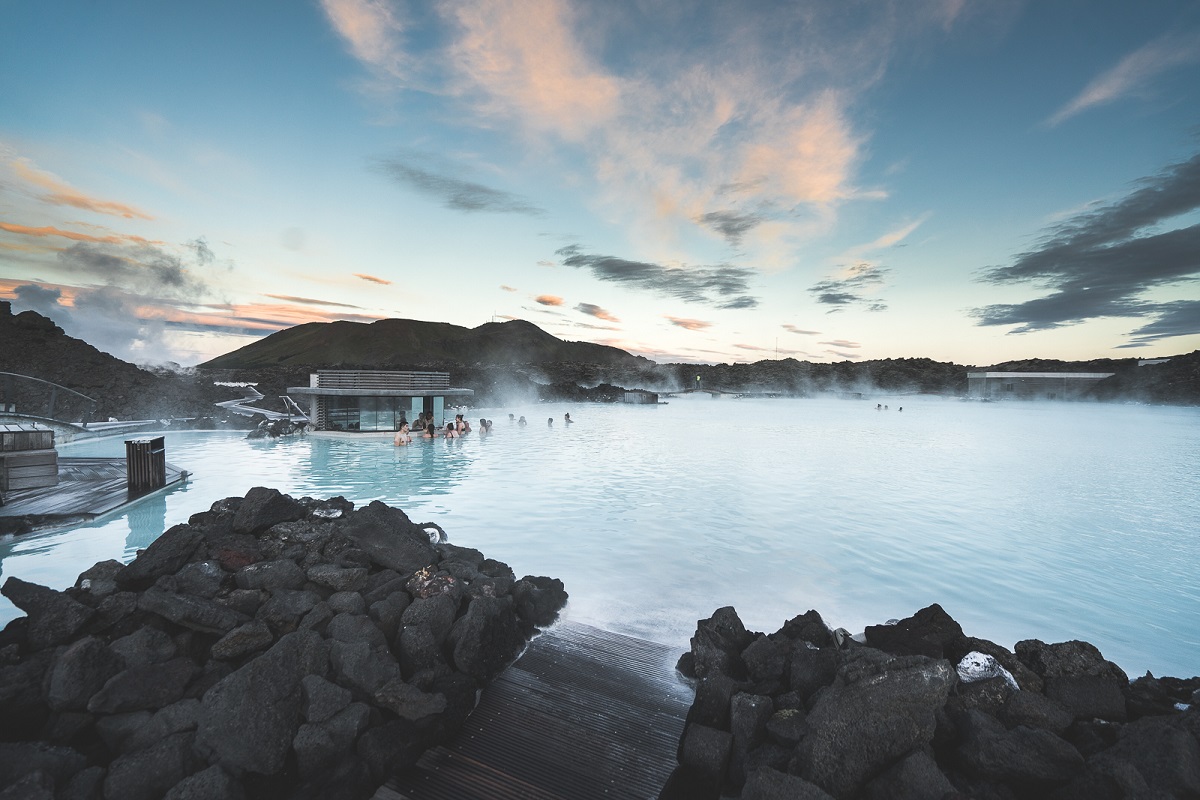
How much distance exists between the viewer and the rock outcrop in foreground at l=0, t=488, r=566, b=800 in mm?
3762

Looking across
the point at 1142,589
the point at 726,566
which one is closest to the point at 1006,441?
the point at 1142,589

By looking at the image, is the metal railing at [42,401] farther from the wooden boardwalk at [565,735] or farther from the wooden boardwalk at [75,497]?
the wooden boardwalk at [565,735]

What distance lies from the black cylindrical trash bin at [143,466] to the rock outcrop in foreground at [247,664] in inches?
362

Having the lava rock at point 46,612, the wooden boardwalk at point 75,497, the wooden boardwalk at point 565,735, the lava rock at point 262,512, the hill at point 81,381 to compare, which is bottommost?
the wooden boardwalk at point 565,735

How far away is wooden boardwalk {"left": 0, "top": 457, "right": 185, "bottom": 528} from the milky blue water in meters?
0.34

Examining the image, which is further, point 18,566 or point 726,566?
point 726,566

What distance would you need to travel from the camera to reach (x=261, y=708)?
404 centimetres

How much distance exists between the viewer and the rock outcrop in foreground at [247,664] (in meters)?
3.76

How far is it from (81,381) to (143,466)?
3543 cm

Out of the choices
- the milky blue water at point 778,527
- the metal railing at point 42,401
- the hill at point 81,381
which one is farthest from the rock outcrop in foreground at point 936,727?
the metal railing at point 42,401

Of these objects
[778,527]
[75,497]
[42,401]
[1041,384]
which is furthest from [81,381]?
[1041,384]

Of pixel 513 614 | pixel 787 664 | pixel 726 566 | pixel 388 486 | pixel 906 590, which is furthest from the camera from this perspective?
pixel 388 486

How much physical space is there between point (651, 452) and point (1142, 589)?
58.5ft

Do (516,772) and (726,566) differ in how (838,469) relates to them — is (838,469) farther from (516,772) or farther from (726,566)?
(516,772)
